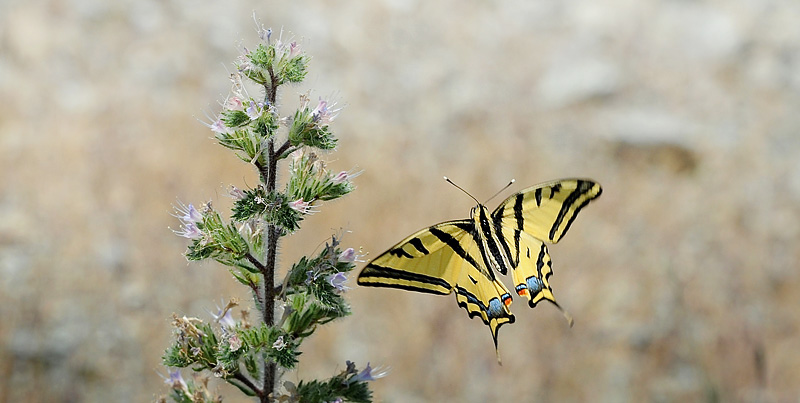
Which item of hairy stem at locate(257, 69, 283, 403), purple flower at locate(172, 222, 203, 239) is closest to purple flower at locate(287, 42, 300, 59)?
hairy stem at locate(257, 69, 283, 403)

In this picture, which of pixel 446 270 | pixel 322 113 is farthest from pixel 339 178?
pixel 446 270

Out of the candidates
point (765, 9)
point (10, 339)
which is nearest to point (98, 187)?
point (10, 339)

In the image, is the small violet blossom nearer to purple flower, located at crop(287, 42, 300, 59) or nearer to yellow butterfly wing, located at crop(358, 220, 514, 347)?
yellow butterfly wing, located at crop(358, 220, 514, 347)

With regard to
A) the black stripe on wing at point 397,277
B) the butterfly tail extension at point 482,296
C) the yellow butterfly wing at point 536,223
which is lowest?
the black stripe on wing at point 397,277

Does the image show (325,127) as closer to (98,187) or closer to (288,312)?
(288,312)

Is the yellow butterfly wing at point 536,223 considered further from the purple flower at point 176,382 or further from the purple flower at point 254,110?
the purple flower at point 176,382

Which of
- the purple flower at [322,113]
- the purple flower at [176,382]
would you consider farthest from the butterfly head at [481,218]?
the purple flower at [176,382]
